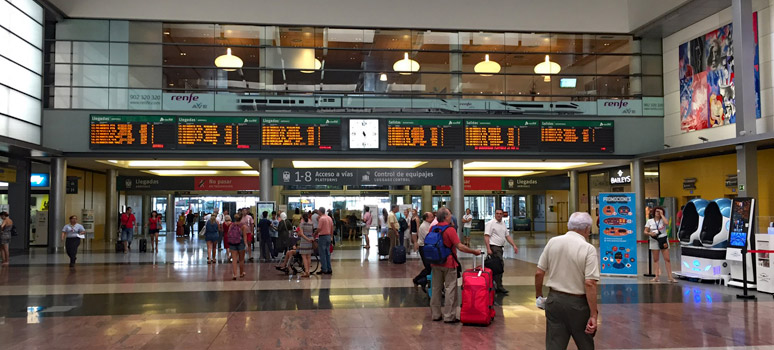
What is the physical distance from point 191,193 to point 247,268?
20582 mm

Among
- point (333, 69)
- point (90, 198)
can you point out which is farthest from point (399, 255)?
point (90, 198)

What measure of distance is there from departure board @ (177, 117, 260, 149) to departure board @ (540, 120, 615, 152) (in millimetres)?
10333

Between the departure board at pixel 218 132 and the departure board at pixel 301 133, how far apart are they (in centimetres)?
39

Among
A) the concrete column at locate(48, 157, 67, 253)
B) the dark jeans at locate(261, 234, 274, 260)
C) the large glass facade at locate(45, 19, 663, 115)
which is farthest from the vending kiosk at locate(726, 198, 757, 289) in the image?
the concrete column at locate(48, 157, 67, 253)

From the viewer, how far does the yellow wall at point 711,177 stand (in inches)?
704

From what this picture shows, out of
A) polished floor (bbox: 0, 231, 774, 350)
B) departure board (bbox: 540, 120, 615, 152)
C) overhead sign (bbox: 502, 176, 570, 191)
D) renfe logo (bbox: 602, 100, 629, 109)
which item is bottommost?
polished floor (bbox: 0, 231, 774, 350)

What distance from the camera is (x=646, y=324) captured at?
294 inches

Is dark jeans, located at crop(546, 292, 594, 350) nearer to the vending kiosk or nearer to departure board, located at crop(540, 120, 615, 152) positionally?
the vending kiosk

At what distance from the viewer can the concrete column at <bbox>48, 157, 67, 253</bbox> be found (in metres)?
19.7

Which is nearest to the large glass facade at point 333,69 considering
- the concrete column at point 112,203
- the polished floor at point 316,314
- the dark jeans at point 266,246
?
the dark jeans at point 266,246

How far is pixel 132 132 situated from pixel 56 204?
147 inches

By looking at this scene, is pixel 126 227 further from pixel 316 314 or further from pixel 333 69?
pixel 316 314

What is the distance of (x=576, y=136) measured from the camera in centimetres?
2078

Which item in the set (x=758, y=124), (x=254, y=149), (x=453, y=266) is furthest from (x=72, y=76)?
(x=758, y=124)
